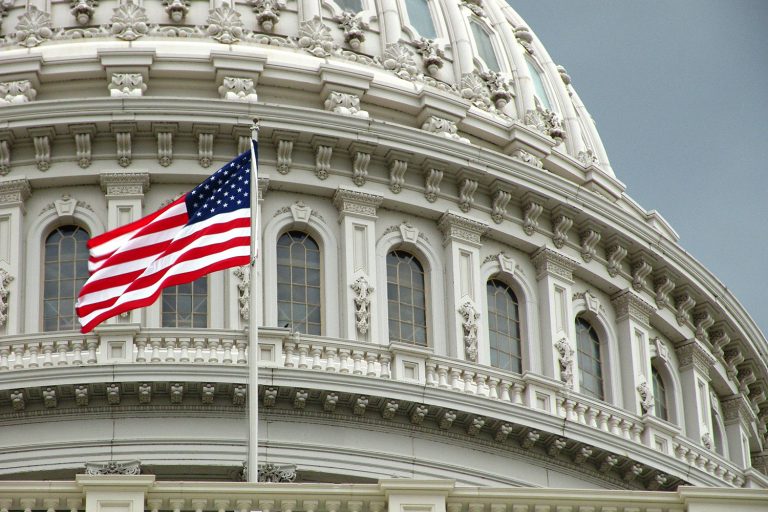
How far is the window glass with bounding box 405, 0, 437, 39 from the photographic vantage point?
56844 millimetres

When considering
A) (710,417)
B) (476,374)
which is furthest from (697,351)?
(476,374)

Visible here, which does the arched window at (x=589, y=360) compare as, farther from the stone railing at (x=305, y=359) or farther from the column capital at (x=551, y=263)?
the stone railing at (x=305, y=359)

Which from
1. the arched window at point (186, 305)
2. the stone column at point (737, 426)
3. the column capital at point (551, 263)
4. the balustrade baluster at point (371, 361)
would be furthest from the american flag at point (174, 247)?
the stone column at point (737, 426)

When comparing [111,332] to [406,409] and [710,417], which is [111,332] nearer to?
[406,409]

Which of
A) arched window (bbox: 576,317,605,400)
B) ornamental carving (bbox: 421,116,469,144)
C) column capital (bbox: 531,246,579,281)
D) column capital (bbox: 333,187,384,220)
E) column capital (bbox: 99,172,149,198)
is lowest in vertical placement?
arched window (bbox: 576,317,605,400)

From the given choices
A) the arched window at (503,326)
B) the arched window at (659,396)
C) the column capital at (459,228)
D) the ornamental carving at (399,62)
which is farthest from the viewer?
the ornamental carving at (399,62)

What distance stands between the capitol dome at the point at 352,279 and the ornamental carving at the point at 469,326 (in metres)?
0.04

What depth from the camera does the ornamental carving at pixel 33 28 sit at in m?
53.1

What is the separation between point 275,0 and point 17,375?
45.2ft

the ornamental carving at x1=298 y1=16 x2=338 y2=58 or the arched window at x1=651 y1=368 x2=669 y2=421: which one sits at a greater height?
the ornamental carving at x1=298 y1=16 x2=338 y2=58

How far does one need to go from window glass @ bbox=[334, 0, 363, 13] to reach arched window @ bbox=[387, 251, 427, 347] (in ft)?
26.3

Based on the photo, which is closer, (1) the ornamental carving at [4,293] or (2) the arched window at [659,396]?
(1) the ornamental carving at [4,293]

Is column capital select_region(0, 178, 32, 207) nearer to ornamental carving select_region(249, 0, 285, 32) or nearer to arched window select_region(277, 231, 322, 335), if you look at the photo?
arched window select_region(277, 231, 322, 335)

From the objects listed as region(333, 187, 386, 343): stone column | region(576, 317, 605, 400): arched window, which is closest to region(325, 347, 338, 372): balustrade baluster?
region(333, 187, 386, 343): stone column
